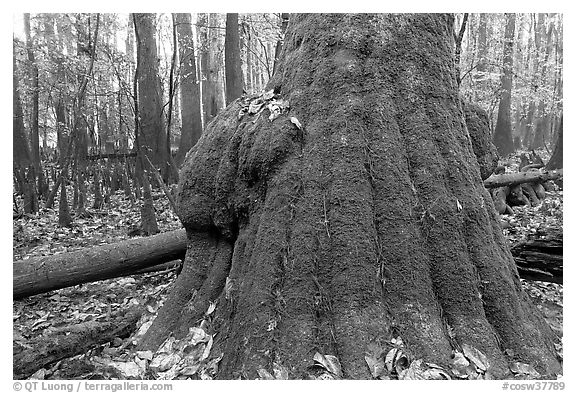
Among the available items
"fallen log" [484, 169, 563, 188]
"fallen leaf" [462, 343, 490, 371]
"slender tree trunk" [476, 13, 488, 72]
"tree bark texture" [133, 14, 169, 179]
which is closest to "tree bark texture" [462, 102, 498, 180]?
"fallen leaf" [462, 343, 490, 371]

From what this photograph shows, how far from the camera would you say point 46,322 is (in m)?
4.61

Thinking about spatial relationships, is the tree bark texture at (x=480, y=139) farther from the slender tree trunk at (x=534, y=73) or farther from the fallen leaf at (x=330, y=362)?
the slender tree trunk at (x=534, y=73)

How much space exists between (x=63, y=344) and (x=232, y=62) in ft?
26.9

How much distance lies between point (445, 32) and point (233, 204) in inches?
82.9

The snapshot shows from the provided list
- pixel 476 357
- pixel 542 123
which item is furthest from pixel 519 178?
pixel 542 123

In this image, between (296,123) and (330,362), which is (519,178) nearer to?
(296,123)

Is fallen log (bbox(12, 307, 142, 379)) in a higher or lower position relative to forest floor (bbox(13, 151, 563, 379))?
higher

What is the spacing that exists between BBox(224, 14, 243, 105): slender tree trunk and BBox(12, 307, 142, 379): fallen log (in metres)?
→ 7.38

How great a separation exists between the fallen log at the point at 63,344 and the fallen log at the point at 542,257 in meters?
3.73

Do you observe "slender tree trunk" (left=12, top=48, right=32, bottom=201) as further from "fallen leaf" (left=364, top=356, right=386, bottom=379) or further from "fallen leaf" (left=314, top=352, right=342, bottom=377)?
"fallen leaf" (left=364, top=356, right=386, bottom=379)

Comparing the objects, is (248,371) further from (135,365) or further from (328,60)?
(328,60)

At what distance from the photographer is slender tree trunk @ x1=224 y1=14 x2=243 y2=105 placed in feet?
Answer: 33.3

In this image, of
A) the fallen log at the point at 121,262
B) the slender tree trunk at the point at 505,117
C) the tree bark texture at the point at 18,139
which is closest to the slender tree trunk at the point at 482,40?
the slender tree trunk at the point at 505,117

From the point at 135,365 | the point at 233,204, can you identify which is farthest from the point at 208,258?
the point at 135,365
